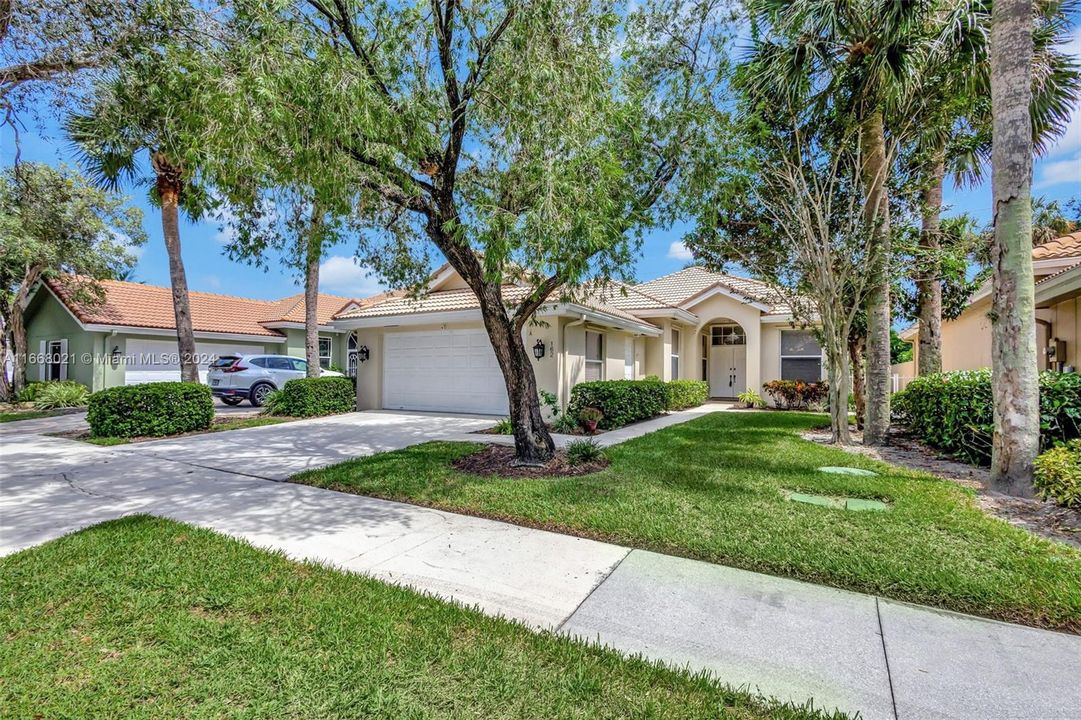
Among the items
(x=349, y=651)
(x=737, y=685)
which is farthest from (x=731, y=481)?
(x=349, y=651)

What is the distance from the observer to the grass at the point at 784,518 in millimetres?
3457

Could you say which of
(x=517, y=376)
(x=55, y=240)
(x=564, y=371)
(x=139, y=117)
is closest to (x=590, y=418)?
(x=564, y=371)

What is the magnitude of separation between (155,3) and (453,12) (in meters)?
3.38

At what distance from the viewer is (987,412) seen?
7.10 metres

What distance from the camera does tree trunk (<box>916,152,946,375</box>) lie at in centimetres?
977

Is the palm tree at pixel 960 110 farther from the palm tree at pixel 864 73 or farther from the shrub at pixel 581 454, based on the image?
the shrub at pixel 581 454

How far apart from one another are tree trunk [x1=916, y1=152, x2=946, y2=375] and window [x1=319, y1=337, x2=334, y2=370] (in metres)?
22.4

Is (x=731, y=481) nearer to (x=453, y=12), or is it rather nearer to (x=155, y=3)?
(x=453, y=12)

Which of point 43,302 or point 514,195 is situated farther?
point 43,302

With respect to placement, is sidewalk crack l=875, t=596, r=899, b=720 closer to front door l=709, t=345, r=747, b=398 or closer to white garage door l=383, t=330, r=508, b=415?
white garage door l=383, t=330, r=508, b=415

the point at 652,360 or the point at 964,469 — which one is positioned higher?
the point at 652,360

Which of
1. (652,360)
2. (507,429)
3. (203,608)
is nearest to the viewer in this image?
(203,608)

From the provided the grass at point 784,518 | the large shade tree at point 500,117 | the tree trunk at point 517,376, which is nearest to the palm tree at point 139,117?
the large shade tree at point 500,117

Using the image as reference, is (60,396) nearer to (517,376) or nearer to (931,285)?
(517,376)
